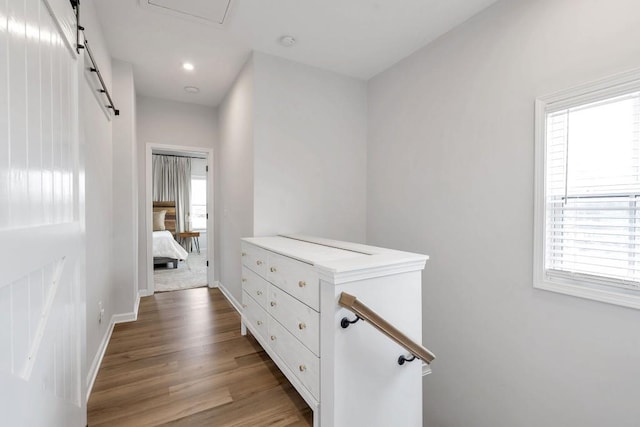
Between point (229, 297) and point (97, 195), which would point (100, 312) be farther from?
point (229, 297)

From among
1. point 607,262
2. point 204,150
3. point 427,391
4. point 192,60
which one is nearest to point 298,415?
point 427,391

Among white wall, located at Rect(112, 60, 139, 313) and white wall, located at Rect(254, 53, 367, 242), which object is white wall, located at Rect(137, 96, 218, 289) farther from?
white wall, located at Rect(254, 53, 367, 242)

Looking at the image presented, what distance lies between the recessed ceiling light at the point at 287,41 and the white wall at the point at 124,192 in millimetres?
1736

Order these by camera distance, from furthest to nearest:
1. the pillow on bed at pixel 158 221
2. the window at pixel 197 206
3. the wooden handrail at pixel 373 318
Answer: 1. the window at pixel 197 206
2. the pillow on bed at pixel 158 221
3. the wooden handrail at pixel 373 318

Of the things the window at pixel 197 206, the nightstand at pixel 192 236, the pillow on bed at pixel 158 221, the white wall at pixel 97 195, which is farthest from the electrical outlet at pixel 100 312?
the window at pixel 197 206

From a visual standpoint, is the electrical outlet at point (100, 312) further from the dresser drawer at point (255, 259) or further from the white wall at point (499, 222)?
the white wall at point (499, 222)

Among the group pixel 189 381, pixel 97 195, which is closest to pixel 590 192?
pixel 189 381

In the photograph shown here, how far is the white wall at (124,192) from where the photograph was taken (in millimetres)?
2987

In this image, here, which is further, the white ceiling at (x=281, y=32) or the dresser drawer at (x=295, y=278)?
the white ceiling at (x=281, y=32)

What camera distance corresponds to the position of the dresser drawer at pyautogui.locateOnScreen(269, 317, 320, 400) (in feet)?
5.12

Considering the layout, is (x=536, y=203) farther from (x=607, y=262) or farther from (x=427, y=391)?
(x=427, y=391)

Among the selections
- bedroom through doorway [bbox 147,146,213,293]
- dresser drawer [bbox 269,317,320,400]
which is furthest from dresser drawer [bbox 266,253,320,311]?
bedroom through doorway [bbox 147,146,213,293]

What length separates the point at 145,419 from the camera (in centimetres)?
167

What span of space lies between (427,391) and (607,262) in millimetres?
1820
